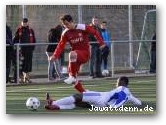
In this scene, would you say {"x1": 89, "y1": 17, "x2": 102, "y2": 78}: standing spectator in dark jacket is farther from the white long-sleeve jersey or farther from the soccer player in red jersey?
the white long-sleeve jersey

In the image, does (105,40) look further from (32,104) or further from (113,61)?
(32,104)

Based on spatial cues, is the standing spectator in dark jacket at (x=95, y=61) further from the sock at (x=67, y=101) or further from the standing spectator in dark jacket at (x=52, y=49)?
the sock at (x=67, y=101)

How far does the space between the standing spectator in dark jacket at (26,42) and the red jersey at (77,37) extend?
10.9ft

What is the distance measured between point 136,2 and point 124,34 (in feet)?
18.7

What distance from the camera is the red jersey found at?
1189 cm

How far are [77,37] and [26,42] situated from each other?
13.1 feet

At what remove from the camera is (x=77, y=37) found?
39.2ft

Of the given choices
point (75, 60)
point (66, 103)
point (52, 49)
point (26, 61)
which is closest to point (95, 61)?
point (52, 49)

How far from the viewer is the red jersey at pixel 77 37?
11891 mm
